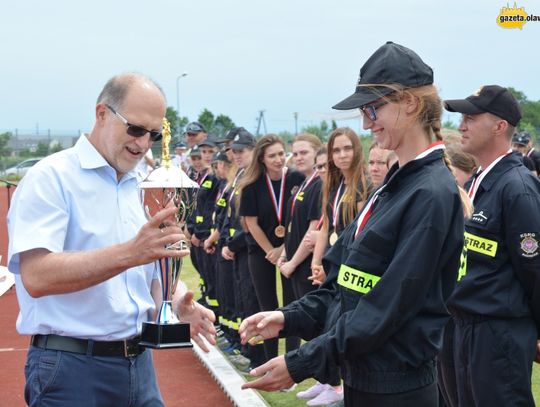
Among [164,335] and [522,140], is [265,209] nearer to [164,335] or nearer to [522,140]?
[164,335]

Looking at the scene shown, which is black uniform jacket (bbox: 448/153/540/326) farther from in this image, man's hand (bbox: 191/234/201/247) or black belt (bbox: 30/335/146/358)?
man's hand (bbox: 191/234/201/247)

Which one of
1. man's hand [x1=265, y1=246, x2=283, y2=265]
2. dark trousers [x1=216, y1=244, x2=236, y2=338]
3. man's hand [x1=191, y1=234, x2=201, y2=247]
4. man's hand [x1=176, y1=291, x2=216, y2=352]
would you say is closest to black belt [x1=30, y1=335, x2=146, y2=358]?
man's hand [x1=176, y1=291, x2=216, y2=352]

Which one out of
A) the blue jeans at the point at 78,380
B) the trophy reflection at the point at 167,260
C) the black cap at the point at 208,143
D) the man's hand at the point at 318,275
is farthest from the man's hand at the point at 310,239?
the black cap at the point at 208,143

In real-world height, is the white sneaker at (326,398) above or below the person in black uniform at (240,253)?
below

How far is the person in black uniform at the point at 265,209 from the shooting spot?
26.1 feet

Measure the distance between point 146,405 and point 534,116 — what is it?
3626cm

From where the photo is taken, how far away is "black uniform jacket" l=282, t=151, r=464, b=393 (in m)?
2.84

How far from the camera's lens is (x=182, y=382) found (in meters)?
7.86

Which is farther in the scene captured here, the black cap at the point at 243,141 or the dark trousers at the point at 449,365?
the black cap at the point at 243,141

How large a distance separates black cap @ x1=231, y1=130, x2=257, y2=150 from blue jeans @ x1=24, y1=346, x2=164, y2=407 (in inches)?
231

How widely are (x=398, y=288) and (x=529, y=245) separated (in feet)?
5.79

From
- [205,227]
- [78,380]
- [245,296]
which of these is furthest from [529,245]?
[205,227]

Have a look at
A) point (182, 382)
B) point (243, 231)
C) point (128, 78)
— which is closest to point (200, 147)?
point (243, 231)

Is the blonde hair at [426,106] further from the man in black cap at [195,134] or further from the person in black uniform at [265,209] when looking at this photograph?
the man in black cap at [195,134]
